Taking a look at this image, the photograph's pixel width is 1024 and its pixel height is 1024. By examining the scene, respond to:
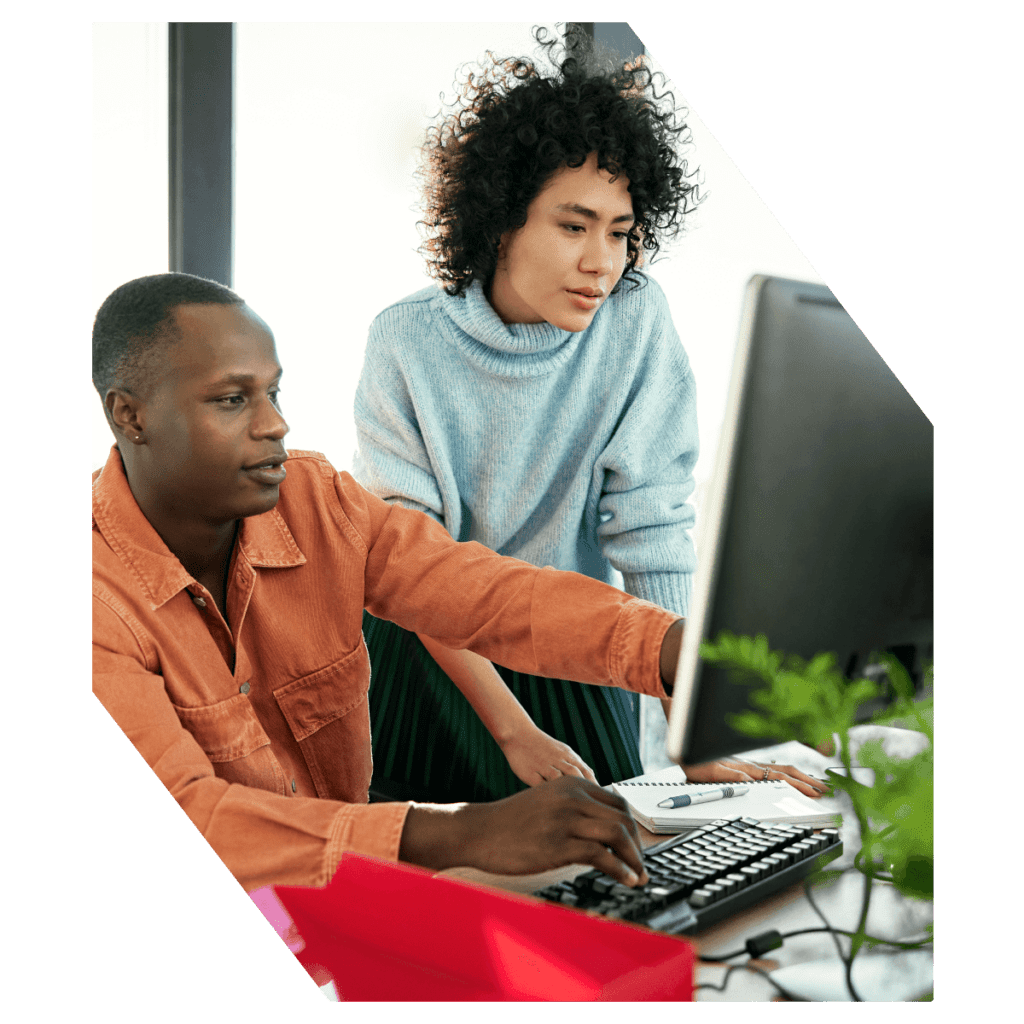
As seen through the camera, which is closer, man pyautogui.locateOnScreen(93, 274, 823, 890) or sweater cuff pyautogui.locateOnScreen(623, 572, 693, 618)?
man pyautogui.locateOnScreen(93, 274, 823, 890)

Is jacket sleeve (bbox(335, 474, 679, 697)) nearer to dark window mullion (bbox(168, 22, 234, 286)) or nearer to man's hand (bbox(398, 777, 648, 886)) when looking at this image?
man's hand (bbox(398, 777, 648, 886))

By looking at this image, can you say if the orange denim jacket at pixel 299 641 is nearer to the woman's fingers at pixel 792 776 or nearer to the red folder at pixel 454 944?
the red folder at pixel 454 944

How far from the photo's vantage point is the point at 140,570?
110 cm

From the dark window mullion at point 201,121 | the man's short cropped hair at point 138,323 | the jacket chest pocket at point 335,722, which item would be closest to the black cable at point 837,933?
the jacket chest pocket at point 335,722

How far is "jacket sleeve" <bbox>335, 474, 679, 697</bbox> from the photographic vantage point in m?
1.20

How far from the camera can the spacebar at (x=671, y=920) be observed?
3.13 feet

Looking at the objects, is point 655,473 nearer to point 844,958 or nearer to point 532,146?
point 532,146

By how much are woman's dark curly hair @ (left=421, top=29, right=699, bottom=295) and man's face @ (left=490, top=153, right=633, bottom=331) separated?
0.04 feet

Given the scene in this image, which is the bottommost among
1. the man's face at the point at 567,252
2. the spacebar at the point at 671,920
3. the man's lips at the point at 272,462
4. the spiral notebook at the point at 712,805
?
the spacebar at the point at 671,920

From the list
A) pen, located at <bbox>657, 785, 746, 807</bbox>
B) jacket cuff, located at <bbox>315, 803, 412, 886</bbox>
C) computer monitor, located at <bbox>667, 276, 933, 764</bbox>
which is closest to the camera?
computer monitor, located at <bbox>667, 276, 933, 764</bbox>

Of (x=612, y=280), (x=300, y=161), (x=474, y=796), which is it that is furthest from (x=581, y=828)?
(x=300, y=161)

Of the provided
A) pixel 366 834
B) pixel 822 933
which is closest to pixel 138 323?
pixel 366 834

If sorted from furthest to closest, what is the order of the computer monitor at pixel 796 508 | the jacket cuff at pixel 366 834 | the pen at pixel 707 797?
the pen at pixel 707 797 < the jacket cuff at pixel 366 834 < the computer monitor at pixel 796 508

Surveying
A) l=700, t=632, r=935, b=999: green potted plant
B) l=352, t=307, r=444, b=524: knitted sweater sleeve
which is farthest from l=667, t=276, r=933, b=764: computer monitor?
l=352, t=307, r=444, b=524: knitted sweater sleeve
